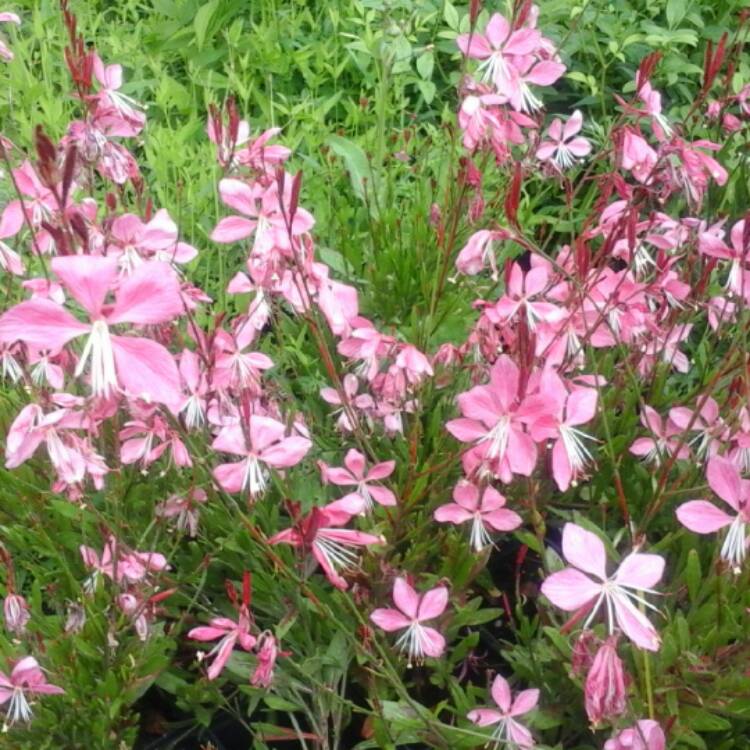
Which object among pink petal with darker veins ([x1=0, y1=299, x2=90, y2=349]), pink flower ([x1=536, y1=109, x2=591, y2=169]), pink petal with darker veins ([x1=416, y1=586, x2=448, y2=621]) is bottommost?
pink petal with darker veins ([x1=416, y1=586, x2=448, y2=621])

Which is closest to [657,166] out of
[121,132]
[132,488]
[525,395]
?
[525,395]

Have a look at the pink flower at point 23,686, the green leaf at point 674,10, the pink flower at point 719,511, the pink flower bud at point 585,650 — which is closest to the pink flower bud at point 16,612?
the pink flower at point 23,686

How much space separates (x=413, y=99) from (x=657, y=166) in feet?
6.87

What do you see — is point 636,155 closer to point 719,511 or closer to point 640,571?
point 719,511

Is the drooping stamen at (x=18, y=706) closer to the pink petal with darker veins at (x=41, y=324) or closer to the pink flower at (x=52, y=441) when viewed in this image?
the pink flower at (x=52, y=441)

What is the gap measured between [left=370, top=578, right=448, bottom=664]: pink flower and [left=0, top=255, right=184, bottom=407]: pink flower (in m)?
0.60

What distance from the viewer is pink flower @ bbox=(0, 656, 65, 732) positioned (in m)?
1.16

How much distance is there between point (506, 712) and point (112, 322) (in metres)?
0.77

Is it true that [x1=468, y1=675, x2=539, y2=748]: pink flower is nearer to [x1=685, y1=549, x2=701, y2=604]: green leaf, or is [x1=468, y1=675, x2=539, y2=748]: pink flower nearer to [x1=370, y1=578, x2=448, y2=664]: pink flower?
[x1=370, y1=578, x2=448, y2=664]: pink flower

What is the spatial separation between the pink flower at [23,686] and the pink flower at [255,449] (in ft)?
1.11

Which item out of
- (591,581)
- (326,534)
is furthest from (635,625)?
(326,534)

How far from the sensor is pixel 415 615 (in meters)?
1.24

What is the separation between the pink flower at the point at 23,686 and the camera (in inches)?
45.7

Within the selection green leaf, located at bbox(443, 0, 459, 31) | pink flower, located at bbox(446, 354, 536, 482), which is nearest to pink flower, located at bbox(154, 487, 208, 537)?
pink flower, located at bbox(446, 354, 536, 482)
